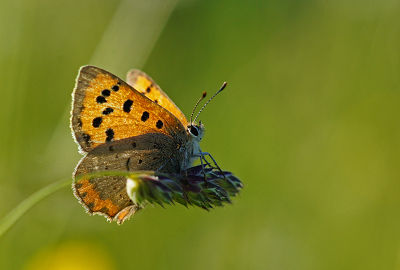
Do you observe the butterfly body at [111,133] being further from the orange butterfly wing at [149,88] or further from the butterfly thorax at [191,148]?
the orange butterfly wing at [149,88]

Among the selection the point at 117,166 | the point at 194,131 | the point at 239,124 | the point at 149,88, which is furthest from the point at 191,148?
the point at 239,124

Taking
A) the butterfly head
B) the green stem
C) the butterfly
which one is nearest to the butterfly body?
the butterfly

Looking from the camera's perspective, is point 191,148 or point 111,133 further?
point 191,148

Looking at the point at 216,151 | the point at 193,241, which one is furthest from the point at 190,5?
the point at 193,241

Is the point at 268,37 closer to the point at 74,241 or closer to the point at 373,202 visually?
the point at 373,202

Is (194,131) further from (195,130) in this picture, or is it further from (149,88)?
(149,88)

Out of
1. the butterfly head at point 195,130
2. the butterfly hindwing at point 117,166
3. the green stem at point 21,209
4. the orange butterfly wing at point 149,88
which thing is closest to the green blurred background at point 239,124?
the orange butterfly wing at point 149,88

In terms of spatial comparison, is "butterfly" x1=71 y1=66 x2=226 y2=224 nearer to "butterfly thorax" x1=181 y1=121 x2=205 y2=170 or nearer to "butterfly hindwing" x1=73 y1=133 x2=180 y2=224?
"butterfly hindwing" x1=73 y1=133 x2=180 y2=224
